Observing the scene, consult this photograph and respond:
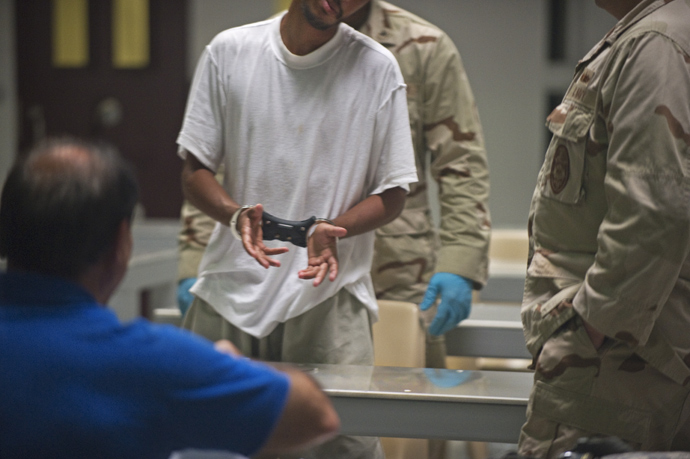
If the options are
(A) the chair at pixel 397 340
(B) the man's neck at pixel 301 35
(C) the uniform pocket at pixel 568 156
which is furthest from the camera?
(A) the chair at pixel 397 340

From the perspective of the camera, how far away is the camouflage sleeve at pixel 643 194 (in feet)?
3.49

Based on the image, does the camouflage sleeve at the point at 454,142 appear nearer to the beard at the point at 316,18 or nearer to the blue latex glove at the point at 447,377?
the blue latex glove at the point at 447,377

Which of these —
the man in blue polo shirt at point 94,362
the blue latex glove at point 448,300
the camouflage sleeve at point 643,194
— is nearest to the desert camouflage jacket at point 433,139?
the blue latex glove at point 448,300

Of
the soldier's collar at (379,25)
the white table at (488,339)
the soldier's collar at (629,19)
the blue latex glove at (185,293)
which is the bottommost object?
the white table at (488,339)

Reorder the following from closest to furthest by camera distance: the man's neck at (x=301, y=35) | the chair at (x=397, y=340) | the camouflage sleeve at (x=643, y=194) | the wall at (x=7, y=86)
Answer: the camouflage sleeve at (x=643, y=194), the man's neck at (x=301, y=35), the chair at (x=397, y=340), the wall at (x=7, y=86)

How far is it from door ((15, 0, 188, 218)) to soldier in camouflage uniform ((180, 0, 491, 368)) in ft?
9.92

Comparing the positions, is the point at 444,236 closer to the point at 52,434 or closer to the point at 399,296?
the point at 399,296

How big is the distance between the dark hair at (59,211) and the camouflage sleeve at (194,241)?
998 mm

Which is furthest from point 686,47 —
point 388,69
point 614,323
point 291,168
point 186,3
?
point 186,3

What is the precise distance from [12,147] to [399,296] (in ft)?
11.6

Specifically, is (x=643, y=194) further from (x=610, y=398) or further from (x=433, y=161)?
(x=433, y=161)

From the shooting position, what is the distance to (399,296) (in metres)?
1.97

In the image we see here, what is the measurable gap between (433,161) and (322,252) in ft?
2.48

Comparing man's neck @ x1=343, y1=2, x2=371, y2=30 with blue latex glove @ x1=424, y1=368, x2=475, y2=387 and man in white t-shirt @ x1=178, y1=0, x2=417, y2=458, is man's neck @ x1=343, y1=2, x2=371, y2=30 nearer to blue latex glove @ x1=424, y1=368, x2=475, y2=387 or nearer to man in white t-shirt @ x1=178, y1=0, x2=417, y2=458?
man in white t-shirt @ x1=178, y1=0, x2=417, y2=458
